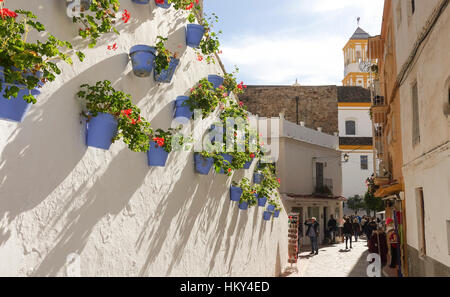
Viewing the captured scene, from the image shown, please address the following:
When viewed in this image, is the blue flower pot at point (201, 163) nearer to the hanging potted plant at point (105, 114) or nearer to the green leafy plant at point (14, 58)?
the hanging potted plant at point (105, 114)

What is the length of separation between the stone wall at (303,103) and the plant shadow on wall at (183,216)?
25.0 m

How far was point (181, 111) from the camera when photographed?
20.2 feet

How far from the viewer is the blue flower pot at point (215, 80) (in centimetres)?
710

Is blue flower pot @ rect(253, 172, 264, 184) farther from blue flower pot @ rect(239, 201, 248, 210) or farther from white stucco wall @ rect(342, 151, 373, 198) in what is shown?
white stucco wall @ rect(342, 151, 373, 198)

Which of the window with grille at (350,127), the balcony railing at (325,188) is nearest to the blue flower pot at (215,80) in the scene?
the balcony railing at (325,188)

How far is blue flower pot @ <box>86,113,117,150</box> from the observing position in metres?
4.04

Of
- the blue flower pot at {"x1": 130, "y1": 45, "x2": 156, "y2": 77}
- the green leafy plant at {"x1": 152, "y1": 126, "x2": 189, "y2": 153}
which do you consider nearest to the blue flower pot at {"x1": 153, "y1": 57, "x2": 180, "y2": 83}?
the blue flower pot at {"x1": 130, "y1": 45, "x2": 156, "y2": 77}

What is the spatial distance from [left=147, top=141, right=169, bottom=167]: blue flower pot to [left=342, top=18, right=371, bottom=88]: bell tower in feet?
177

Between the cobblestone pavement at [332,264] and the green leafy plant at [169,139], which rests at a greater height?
the green leafy plant at [169,139]

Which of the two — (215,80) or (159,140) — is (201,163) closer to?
(215,80)

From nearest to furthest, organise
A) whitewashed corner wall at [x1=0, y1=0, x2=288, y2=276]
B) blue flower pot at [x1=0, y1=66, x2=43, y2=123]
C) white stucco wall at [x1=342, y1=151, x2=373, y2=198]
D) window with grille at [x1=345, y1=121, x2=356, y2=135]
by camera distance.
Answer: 1. blue flower pot at [x1=0, y1=66, x2=43, y2=123]
2. whitewashed corner wall at [x1=0, y1=0, x2=288, y2=276]
3. white stucco wall at [x1=342, y1=151, x2=373, y2=198]
4. window with grille at [x1=345, y1=121, x2=356, y2=135]

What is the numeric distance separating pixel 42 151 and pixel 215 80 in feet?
12.8

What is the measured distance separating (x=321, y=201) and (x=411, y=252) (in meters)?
18.3

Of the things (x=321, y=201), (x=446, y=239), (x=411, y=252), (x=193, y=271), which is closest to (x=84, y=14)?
(x=193, y=271)
